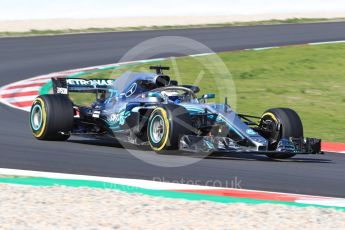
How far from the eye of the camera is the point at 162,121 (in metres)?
11.2

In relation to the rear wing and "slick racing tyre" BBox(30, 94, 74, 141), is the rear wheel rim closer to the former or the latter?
"slick racing tyre" BBox(30, 94, 74, 141)

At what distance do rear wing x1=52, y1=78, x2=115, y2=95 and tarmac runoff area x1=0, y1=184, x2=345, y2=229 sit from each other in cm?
465

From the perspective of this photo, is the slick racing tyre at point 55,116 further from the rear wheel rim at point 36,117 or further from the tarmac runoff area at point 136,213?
the tarmac runoff area at point 136,213

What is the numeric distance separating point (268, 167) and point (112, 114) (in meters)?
2.51

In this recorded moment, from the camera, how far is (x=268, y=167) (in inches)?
434

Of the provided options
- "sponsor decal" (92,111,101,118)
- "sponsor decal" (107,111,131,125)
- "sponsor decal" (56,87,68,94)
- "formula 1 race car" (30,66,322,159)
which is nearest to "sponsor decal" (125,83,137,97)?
"formula 1 race car" (30,66,322,159)

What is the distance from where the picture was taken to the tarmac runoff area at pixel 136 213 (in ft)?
23.7

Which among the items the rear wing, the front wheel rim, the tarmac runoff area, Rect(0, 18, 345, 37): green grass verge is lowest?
the tarmac runoff area

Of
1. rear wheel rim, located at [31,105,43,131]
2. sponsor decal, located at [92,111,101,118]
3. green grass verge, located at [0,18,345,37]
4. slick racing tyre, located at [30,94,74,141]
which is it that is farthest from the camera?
green grass verge, located at [0,18,345,37]

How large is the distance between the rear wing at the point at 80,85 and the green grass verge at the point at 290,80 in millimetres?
3462

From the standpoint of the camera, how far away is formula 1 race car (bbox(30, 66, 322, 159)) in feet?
36.5

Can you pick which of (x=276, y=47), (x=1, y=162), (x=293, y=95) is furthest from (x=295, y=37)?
(x=1, y=162)

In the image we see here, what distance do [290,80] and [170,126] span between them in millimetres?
10096

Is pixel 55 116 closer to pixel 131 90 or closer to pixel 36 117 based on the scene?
pixel 36 117
